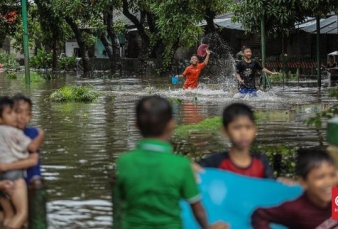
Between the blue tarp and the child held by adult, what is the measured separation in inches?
66.2

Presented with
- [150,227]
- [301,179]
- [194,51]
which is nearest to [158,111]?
[150,227]

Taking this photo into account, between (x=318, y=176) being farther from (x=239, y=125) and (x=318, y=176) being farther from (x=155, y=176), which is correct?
(x=155, y=176)

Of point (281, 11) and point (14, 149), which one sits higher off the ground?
point (281, 11)

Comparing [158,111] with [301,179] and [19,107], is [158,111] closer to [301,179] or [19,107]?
[301,179]

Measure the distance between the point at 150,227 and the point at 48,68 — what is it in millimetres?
46994

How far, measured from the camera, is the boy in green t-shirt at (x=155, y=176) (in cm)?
439

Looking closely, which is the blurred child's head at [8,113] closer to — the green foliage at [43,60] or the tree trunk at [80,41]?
the tree trunk at [80,41]

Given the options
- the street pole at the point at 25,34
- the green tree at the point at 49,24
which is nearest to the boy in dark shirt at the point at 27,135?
the street pole at the point at 25,34

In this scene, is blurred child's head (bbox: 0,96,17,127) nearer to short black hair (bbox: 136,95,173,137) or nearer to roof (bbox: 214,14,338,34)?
short black hair (bbox: 136,95,173,137)

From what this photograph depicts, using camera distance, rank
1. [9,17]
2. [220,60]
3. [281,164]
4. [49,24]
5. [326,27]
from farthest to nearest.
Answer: [49,24] < [9,17] < [220,60] < [326,27] < [281,164]

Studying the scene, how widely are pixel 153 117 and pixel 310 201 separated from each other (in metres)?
1.14

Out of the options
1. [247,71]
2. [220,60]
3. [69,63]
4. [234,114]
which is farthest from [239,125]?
[69,63]

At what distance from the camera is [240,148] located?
17.3 feet

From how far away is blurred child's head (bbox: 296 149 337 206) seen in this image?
4.78 metres
